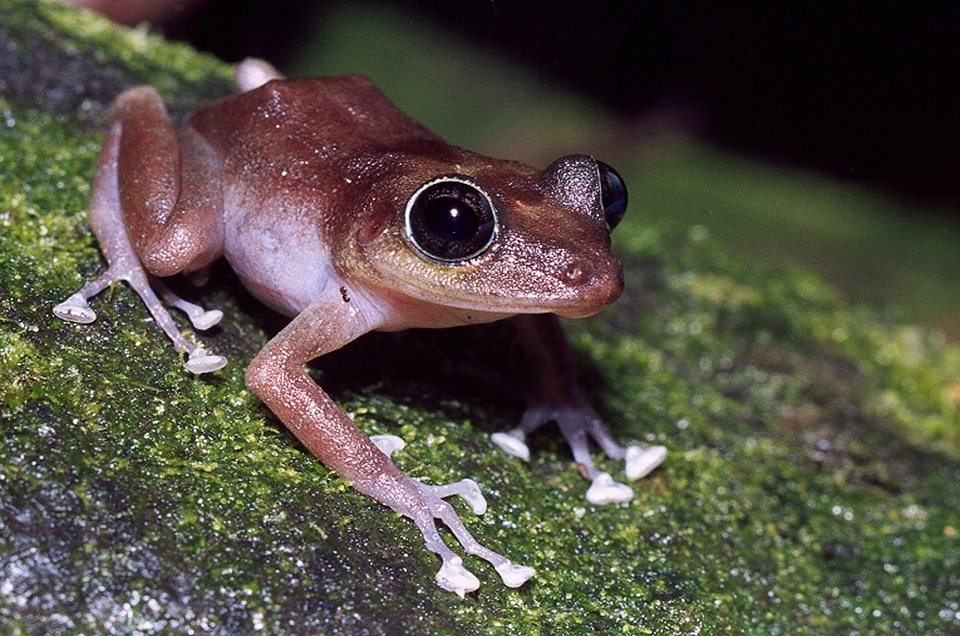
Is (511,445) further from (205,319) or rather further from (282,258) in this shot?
(205,319)

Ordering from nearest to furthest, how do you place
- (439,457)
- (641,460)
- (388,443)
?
1. (388,443)
2. (439,457)
3. (641,460)

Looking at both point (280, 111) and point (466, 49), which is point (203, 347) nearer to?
point (280, 111)

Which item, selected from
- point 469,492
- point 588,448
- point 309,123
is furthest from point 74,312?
point 588,448

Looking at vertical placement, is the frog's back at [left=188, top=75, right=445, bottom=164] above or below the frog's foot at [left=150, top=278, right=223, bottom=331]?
above

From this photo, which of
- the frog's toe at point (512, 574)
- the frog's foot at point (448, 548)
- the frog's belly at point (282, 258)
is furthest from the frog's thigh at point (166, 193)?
the frog's toe at point (512, 574)

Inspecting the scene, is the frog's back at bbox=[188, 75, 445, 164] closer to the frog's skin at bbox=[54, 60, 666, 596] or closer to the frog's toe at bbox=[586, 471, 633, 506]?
the frog's skin at bbox=[54, 60, 666, 596]

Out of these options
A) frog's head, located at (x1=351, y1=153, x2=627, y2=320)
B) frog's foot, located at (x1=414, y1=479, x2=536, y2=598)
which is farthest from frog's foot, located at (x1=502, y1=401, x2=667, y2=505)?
frog's head, located at (x1=351, y1=153, x2=627, y2=320)
